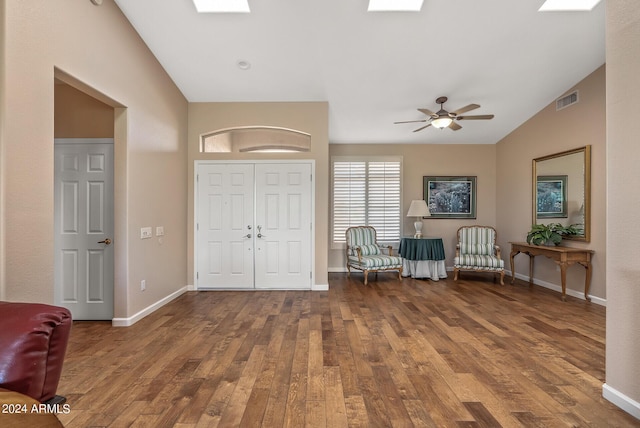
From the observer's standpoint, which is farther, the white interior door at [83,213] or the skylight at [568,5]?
the white interior door at [83,213]

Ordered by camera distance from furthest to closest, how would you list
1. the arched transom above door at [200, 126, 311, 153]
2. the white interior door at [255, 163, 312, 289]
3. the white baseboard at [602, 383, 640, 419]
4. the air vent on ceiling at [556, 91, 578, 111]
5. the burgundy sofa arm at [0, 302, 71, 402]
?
the arched transom above door at [200, 126, 311, 153] < the white interior door at [255, 163, 312, 289] < the air vent on ceiling at [556, 91, 578, 111] < the white baseboard at [602, 383, 640, 419] < the burgundy sofa arm at [0, 302, 71, 402]

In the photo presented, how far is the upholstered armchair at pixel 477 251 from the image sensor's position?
6.14 metres

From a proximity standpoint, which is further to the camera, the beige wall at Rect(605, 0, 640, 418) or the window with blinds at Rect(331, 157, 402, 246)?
the window with blinds at Rect(331, 157, 402, 246)

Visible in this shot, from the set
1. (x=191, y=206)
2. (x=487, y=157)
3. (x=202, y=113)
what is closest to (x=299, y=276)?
(x=191, y=206)

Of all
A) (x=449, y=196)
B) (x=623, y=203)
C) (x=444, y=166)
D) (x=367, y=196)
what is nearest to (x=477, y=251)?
(x=449, y=196)

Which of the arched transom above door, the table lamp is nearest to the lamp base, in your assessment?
the table lamp

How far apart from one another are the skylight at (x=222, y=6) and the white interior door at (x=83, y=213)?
6.34 ft

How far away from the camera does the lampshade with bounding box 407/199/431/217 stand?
21.7 ft

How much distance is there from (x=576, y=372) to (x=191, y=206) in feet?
17.5

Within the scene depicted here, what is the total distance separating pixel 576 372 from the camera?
2.64m

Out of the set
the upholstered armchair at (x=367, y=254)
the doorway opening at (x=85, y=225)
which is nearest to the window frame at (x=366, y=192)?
the upholstered armchair at (x=367, y=254)

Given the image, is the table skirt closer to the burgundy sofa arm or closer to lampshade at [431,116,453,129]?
lampshade at [431,116,453,129]

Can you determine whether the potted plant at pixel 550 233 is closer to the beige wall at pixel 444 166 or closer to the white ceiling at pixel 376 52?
the beige wall at pixel 444 166

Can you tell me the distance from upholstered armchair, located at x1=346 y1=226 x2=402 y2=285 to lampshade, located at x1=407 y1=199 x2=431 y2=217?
2.82 feet
